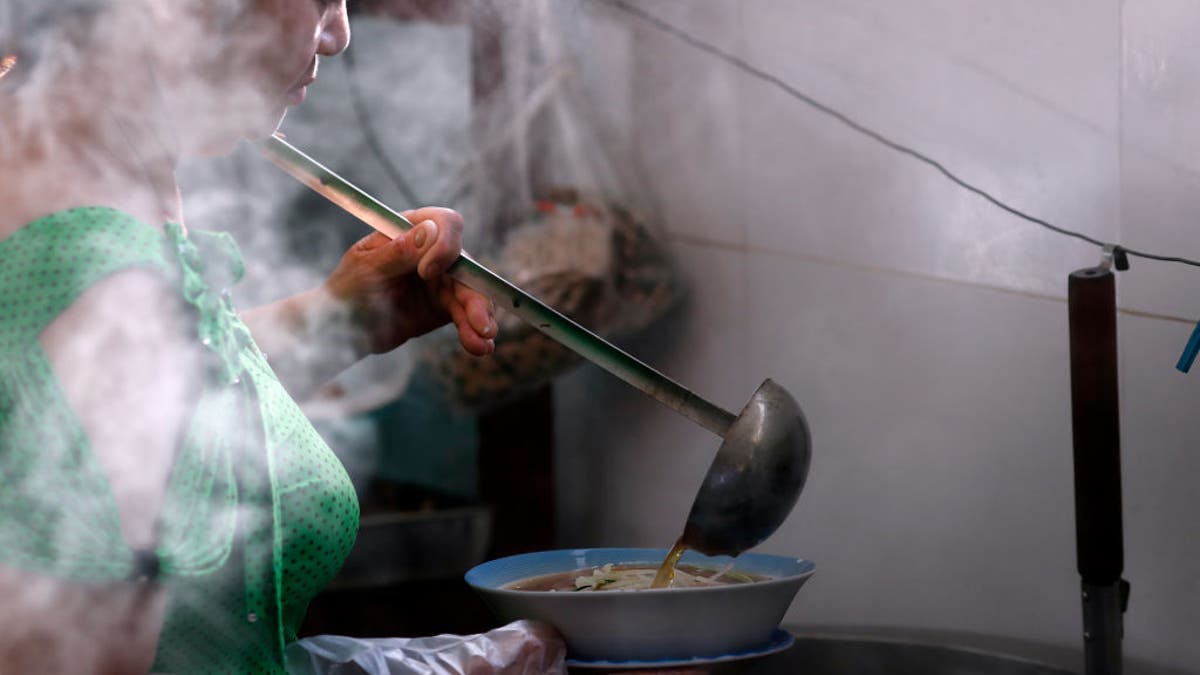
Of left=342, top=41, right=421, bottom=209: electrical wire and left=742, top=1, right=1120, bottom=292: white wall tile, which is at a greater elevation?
left=342, top=41, right=421, bottom=209: electrical wire

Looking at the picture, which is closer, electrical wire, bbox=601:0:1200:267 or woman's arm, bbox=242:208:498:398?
woman's arm, bbox=242:208:498:398

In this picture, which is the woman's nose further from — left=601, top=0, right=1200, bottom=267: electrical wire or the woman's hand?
left=601, top=0, right=1200, bottom=267: electrical wire

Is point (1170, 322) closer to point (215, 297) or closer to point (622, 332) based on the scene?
point (215, 297)

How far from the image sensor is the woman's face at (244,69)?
101 centimetres

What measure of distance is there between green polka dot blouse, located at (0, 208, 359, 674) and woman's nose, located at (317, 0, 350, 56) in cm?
23

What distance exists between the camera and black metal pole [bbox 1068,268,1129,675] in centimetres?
124

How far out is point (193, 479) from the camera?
96 centimetres

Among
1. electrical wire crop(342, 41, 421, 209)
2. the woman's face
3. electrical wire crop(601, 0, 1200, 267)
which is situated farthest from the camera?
electrical wire crop(342, 41, 421, 209)

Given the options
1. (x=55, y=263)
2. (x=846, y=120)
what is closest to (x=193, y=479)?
(x=55, y=263)

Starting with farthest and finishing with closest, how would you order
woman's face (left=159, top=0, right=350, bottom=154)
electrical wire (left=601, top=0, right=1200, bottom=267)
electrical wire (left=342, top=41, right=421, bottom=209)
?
electrical wire (left=342, top=41, right=421, bottom=209)
electrical wire (left=601, top=0, right=1200, bottom=267)
woman's face (left=159, top=0, right=350, bottom=154)

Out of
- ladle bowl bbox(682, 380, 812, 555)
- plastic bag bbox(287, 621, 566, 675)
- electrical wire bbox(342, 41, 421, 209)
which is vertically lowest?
plastic bag bbox(287, 621, 566, 675)

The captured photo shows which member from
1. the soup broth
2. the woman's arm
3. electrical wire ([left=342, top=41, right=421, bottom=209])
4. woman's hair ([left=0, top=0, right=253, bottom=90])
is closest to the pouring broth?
the soup broth

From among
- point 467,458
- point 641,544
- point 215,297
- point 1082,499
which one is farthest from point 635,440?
point 215,297

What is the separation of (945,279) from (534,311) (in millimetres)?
851
